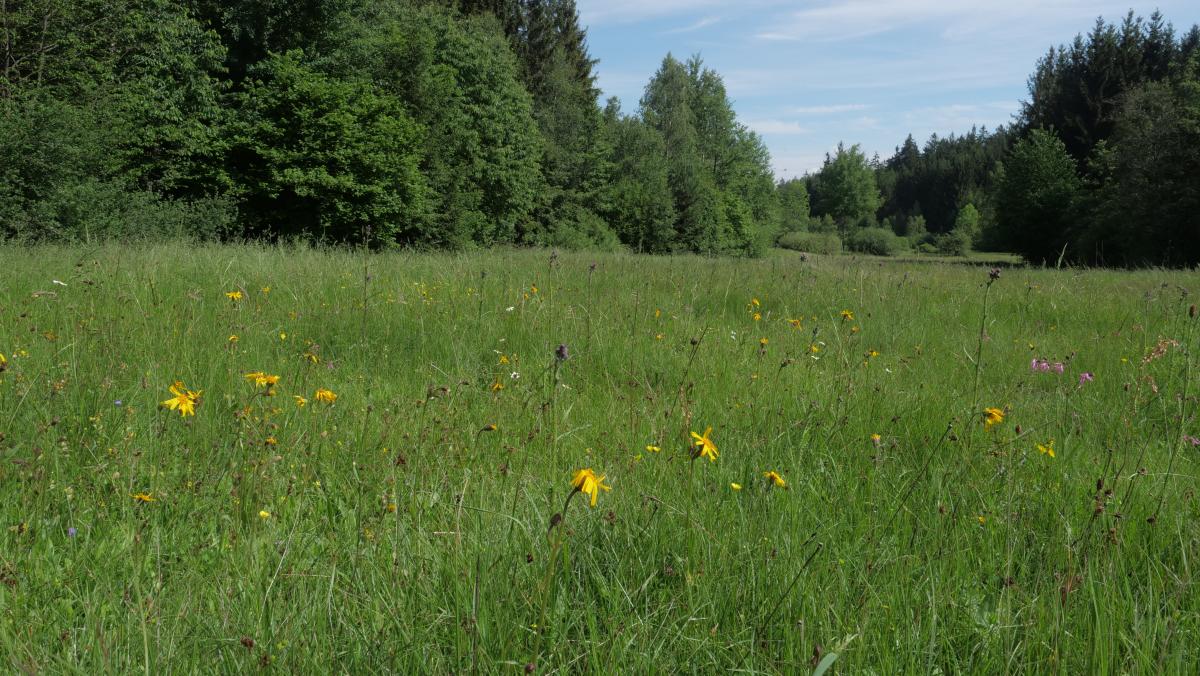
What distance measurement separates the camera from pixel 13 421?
233 centimetres

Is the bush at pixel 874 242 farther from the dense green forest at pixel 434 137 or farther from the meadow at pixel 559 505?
the meadow at pixel 559 505

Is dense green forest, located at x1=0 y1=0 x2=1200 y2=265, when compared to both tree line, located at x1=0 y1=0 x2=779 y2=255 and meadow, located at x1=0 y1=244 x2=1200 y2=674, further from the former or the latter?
meadow, located at x1=0 y1=244 x2=1200 y2=674

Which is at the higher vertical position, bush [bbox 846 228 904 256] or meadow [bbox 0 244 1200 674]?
bush [bbox 846 228 904 256]

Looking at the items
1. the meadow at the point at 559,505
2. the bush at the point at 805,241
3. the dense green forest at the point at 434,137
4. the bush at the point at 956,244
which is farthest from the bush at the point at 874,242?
the meadow at the point at 559,505

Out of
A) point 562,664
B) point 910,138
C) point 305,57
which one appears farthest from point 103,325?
point 910,138

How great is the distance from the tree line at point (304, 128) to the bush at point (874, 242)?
1283 inches

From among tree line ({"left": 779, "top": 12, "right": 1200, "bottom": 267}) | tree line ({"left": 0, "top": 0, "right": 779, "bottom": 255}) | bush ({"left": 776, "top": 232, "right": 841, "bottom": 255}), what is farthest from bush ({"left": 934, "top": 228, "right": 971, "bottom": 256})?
tree line ({"left": 0, "top": 0, "right": 779, "bottom": 255})

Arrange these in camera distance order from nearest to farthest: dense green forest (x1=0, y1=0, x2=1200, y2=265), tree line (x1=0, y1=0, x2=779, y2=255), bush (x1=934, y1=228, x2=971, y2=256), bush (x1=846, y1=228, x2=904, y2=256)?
1. tree line (x1=0, y1=0, x2=779, y2=255)
2. dense green forest (x1=0, y1=0, x2=1200, y2=265)
3. bush (x1=934, y1=228, x2=971, y2=256)
4. bush (x1=846, y1=228, x2=904, y2=256)

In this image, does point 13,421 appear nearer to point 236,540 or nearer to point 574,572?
point 236,540

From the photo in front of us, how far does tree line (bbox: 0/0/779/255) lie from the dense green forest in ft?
0.22

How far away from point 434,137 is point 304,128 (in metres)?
5.61

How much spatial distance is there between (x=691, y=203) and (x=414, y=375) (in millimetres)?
35529

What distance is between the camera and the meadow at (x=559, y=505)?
1356mm

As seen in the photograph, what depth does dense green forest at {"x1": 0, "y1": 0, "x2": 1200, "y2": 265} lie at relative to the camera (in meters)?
14.6
